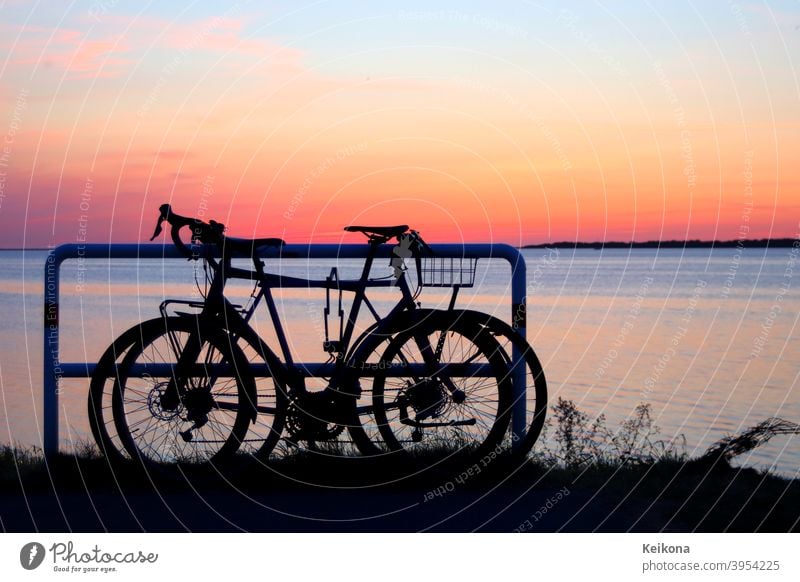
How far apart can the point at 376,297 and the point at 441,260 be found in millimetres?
36428

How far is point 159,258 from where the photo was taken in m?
5.70

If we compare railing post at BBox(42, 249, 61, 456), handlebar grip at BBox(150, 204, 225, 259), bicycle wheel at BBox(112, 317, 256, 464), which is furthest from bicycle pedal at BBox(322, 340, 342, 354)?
railing post at BBox(42, 249, 61, 456)

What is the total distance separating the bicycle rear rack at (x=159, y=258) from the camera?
222 inches

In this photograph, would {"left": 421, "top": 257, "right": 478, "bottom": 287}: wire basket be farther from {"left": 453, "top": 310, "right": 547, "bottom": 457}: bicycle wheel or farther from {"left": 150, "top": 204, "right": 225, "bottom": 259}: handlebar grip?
{"left": 150, "top": 204, "right": 225, "bottom": 259}: handlebar grip

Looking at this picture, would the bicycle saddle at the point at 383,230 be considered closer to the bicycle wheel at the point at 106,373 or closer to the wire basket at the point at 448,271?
the wire basket at the point at 448,271

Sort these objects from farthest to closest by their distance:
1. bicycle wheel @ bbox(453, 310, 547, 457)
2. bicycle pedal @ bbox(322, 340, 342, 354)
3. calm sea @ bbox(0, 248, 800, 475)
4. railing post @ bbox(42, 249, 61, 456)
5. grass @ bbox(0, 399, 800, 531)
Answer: calm sea @ bbox(0, 248, 800, 475) → railing post @ bbox(42, 249, 61, 456) → bicycle pedal @ bbox(322, 340, 342, 354) → bicycle wheel @ bbox(453, 310, 547, 457) → grass @ bbox(0, 399, 800, 531)

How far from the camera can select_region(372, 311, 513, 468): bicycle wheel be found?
17.9 ft

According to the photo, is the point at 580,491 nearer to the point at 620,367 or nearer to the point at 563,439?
the point at 563,439

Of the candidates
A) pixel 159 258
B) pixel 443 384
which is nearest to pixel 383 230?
pixel 443 384

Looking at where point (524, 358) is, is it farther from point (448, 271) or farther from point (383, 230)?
point (383, 230)

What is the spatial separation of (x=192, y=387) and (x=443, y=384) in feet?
4.44

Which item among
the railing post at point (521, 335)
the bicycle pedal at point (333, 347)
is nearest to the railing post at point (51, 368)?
the bicycle pedal at point (333, 347)

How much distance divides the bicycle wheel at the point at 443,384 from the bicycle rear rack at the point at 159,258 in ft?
0.61

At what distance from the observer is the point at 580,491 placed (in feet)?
17.8
